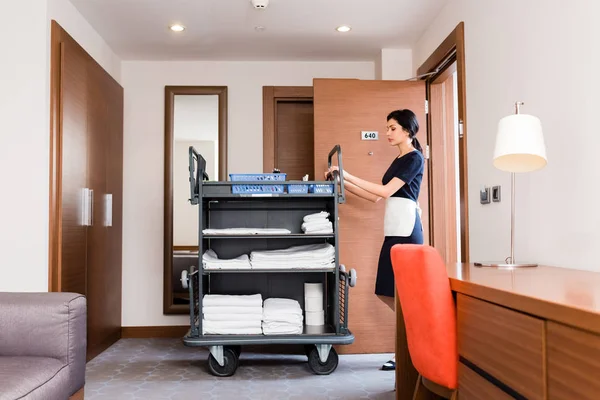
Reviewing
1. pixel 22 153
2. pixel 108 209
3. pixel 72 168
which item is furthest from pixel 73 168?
pixel 108 209

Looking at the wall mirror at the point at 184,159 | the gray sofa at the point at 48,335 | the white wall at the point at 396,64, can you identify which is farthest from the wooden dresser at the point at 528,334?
the wall mirror at the point at 184,159

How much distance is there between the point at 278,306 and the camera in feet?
10.6

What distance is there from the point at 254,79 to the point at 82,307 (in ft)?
9.88

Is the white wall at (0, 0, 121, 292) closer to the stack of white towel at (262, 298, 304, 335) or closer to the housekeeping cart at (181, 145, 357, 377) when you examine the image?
the housekeeping cart at (181, 145, 357, 377)

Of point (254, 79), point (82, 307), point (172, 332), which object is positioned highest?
point (254, 79)

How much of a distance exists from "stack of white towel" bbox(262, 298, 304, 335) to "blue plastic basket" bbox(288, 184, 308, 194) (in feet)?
2.34

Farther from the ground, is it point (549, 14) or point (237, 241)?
point (549, 14)

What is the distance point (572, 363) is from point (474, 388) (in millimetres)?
559

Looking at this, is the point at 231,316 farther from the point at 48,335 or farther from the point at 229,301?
the point at 48,335

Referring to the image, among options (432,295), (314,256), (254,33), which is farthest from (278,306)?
(254,33)

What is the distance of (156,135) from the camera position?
454 centimetres

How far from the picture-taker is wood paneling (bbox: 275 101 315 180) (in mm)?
4570

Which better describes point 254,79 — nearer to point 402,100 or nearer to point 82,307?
point 402,100

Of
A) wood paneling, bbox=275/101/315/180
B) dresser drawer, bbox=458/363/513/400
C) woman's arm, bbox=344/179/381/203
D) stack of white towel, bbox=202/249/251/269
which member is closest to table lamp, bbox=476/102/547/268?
dresser drawer, bbox=458/363/513/400
